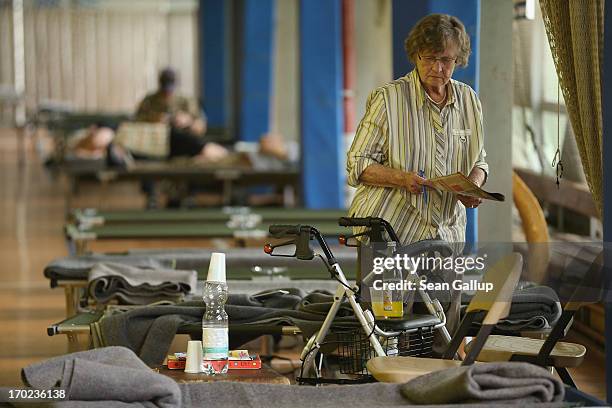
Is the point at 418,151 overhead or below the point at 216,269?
overhead

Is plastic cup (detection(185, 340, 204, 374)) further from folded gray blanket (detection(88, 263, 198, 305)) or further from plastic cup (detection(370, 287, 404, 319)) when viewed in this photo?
folded gray blanket (detection(88, 263, 198, 305))

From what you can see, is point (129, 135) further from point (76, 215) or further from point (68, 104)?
point (68, 104)

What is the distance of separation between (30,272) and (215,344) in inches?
212

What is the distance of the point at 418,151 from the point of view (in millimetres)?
4305

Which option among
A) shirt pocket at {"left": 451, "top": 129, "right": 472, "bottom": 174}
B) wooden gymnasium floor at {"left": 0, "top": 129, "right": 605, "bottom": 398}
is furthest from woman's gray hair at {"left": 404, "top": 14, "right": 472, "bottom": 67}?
wooden gymnasium floor at {"left": 0, "top": 129, "right": 605, "bottom": 398}

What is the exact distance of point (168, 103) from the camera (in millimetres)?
12531

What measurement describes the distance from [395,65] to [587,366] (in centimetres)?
158

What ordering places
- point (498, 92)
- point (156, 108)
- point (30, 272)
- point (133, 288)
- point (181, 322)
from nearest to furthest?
point (181, 322)
point (133, 288)
point (498, 92)
point (30, 272)
point (156, 108)

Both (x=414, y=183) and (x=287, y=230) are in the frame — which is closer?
(x=287, y=230)

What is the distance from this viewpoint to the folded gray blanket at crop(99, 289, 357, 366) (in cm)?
470

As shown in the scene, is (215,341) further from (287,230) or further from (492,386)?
(492,386)

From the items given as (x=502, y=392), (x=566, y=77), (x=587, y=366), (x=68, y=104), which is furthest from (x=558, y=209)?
(x=68, y=104)

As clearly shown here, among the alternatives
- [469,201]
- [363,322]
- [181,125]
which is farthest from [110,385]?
[181,125]

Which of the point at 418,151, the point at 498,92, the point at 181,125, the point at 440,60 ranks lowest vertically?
the point at 181,125
